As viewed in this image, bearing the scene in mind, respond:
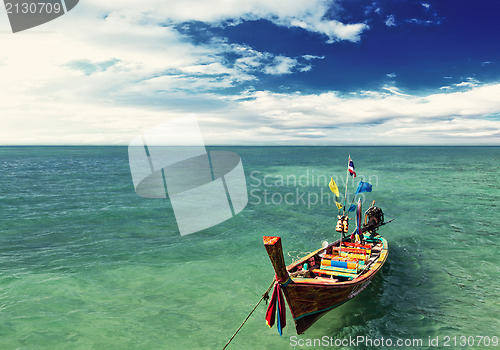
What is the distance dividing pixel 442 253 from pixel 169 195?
30.8 m

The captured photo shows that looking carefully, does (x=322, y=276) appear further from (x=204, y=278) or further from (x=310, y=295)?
(x=204, y=278)

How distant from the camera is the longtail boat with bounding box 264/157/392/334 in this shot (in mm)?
9508

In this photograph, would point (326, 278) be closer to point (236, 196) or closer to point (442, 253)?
point (442, 253)

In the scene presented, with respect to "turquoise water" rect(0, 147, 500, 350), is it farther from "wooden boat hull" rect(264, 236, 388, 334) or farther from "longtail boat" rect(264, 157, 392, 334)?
"longtail boat" rect(264, 157, 392, 334)

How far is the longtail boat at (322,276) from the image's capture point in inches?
374

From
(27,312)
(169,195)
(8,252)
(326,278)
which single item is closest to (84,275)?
(27,312)

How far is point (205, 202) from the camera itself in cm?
→ 3544

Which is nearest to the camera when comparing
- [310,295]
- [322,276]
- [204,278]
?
[310,295]

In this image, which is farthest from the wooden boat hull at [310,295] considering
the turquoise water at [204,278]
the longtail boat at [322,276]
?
the turquoise water at [204,278]

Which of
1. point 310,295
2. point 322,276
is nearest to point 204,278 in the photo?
point 322,276

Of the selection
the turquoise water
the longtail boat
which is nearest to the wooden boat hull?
the longtail boat

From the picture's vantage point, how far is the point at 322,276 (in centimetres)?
1346

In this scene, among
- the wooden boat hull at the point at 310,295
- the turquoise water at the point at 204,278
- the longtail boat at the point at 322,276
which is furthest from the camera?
the turquoise water at the point at 204,278

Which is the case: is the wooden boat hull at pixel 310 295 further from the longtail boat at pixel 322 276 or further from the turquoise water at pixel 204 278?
the turquoise water at pixel 204 278
